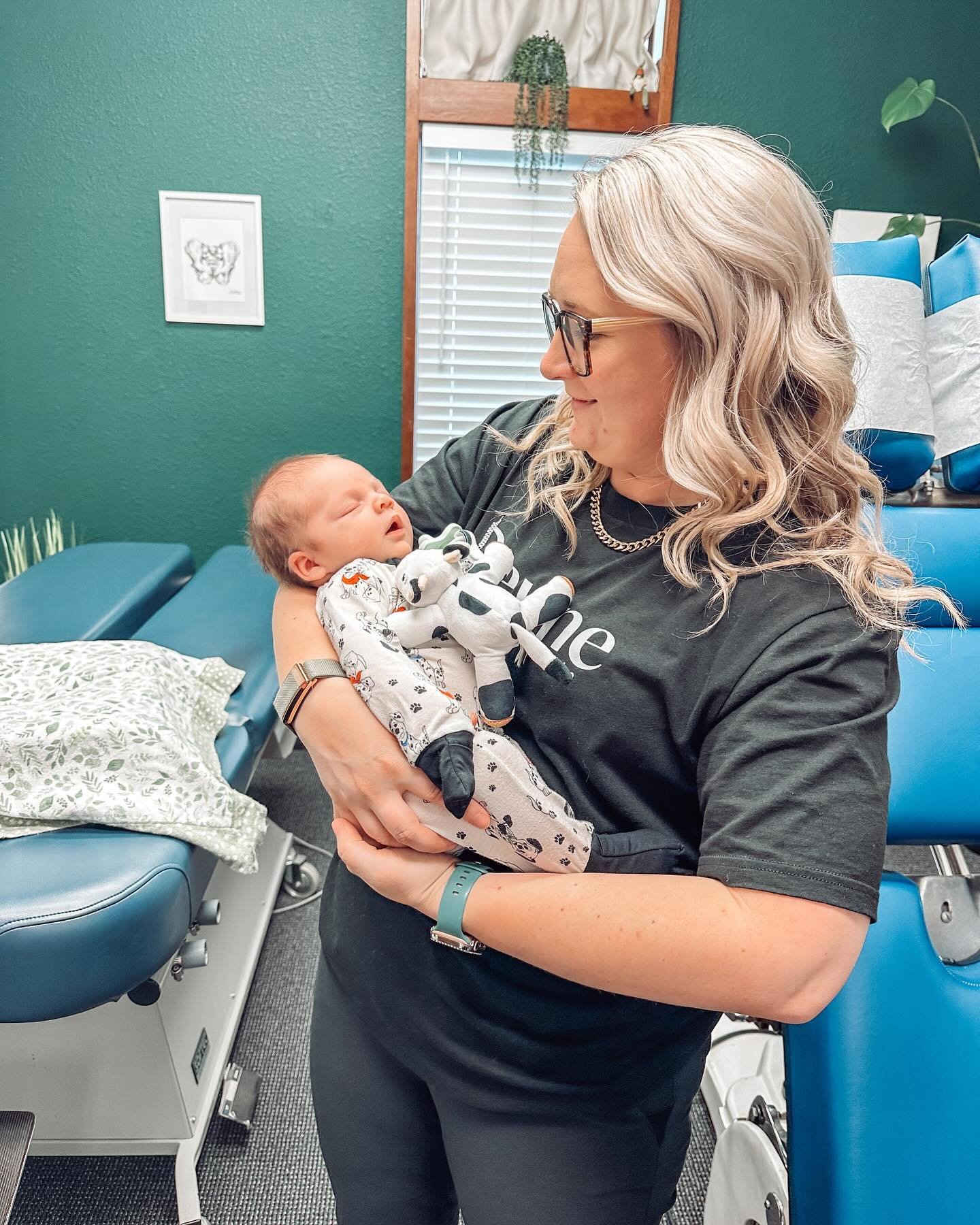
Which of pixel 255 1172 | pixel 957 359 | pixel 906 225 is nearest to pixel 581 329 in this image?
pixel 957 359

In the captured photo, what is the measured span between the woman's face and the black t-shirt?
2.2 inches

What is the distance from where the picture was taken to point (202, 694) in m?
1.77

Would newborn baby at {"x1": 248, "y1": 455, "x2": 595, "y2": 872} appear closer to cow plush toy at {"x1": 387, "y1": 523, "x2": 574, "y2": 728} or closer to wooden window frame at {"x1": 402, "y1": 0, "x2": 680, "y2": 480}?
cow plush toy at {"x1": 387, "y1": 523, "x2": 574, "y2": 728}

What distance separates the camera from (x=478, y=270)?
2.85m

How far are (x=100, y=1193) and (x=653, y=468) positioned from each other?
5.43ft

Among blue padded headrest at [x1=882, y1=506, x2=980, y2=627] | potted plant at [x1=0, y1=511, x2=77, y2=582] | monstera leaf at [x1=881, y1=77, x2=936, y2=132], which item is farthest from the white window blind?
blue padded headrest at [x1=882, y1=506, x2=980, y2=627]

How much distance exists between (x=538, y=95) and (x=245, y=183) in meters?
0.99

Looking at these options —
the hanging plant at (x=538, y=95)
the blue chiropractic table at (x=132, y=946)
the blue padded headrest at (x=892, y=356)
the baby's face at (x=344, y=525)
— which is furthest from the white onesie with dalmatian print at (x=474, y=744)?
the hanging plant at (x=538, y=95)

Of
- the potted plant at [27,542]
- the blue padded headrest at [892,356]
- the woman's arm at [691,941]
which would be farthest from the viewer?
the potted plant at [27,542]

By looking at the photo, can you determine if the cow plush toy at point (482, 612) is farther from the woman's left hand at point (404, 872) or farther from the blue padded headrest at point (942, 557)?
the blue padded headrest at point (942, 557)

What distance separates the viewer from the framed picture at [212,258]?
9.06 ft

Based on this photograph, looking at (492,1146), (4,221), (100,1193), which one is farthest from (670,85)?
(100,1193)

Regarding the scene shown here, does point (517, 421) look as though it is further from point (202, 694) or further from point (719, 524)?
point (202, 694)

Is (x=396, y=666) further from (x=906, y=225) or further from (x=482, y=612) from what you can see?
(x=906, y=225)
